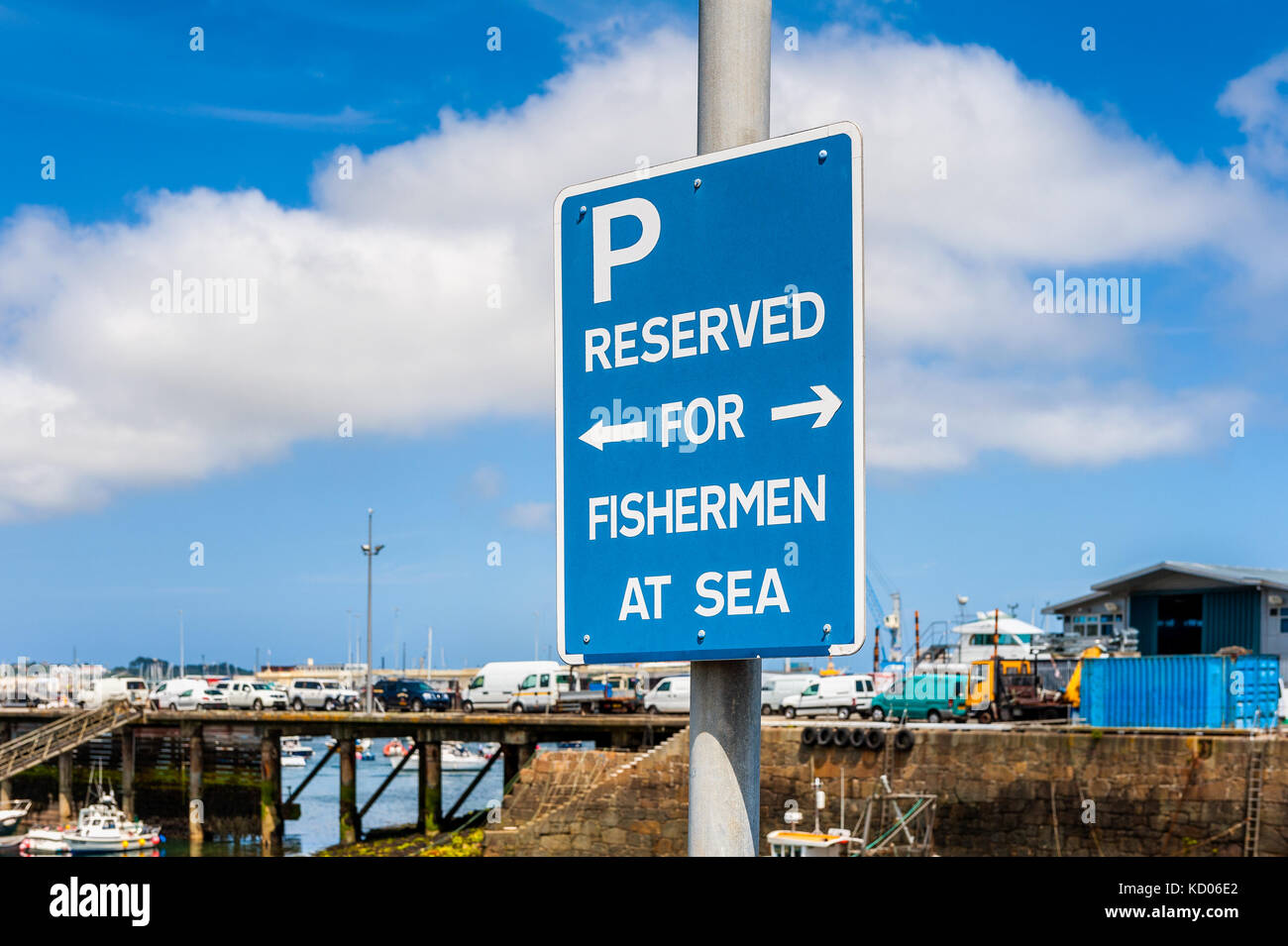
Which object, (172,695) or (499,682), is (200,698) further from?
(499,682)

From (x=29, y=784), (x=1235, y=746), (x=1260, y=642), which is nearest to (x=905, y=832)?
(x=1235, y=746)

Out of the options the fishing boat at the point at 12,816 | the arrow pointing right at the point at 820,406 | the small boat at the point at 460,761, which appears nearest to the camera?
the arrow pointing right at the point at 820,406

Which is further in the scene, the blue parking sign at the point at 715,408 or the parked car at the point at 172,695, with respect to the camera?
the parked car at the point at 172,695

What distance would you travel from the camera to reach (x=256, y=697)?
62562mm

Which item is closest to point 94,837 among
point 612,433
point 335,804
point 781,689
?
point 781,689

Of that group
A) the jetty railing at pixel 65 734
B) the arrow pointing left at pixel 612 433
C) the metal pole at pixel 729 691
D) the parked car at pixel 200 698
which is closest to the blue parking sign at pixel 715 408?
the arrow pointing left at pixel 612 433

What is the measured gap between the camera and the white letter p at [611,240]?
328 centimetres

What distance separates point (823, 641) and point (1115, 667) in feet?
102

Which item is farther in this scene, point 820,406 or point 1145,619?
point 1145,619

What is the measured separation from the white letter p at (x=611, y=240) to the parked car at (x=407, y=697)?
60.3 meters

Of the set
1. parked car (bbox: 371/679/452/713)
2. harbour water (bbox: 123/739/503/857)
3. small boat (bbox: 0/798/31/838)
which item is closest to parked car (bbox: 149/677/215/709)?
small boat (bbox: 0/798/31/838)

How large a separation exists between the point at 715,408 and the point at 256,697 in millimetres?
63283

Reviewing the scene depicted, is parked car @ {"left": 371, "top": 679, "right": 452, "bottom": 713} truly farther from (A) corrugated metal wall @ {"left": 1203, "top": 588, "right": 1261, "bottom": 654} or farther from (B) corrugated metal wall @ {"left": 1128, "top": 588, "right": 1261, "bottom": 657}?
(A) corrugated metal wall @ {"left": 1203, "top": 588, "right": 1261, "bottom": 654}

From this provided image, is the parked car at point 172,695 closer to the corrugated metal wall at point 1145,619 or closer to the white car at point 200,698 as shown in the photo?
the white car at point 200,698
